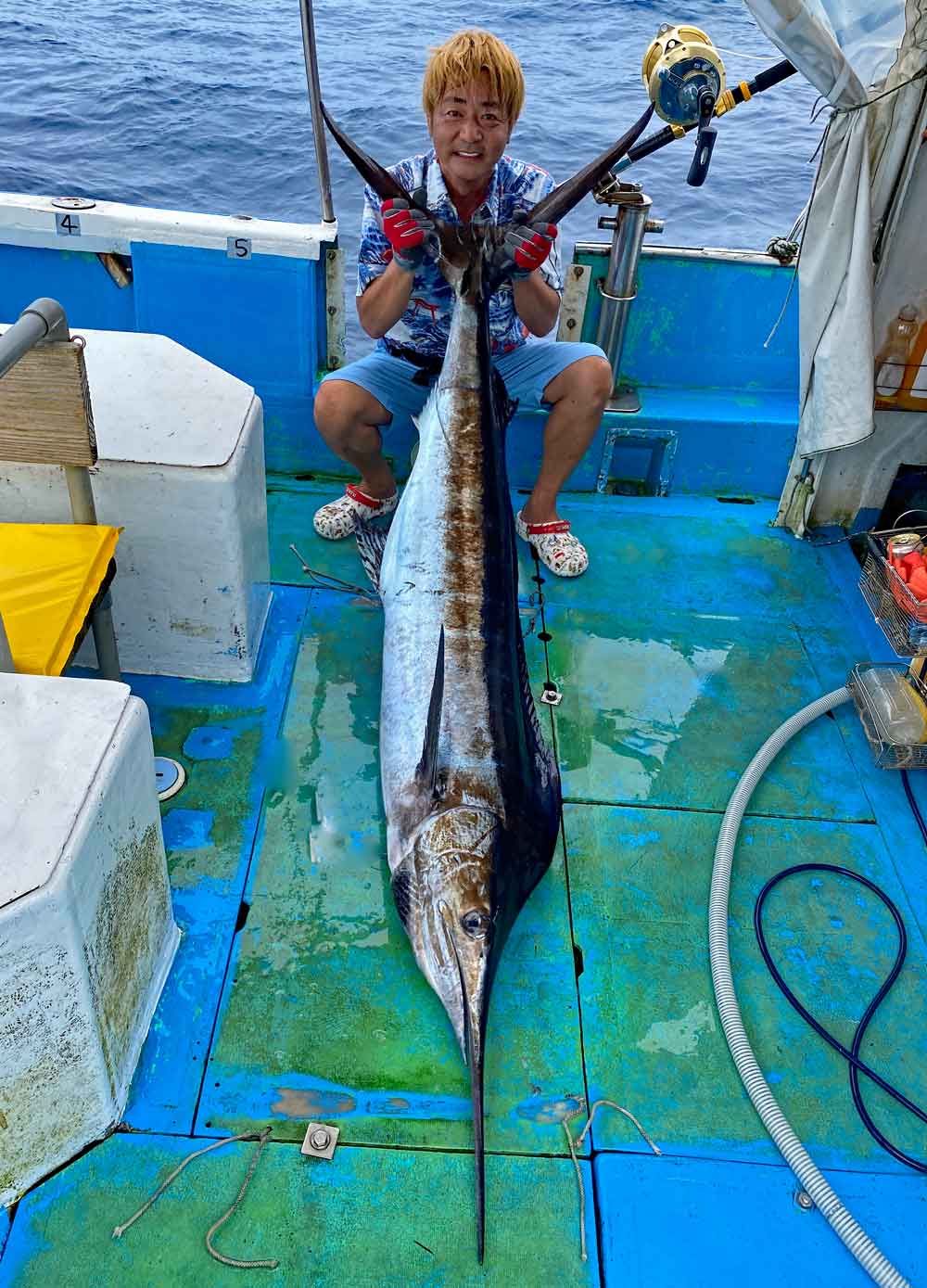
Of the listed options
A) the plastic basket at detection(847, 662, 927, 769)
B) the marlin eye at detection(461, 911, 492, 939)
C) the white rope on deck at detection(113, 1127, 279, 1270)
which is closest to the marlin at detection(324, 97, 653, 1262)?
the marlin eye at detection(461, 911, 492, 939)

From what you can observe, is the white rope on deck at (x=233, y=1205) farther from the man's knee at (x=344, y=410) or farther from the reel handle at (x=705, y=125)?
the reel handle at (x=705, y=125)

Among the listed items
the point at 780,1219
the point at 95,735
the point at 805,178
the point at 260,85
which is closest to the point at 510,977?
the point at 780,1219

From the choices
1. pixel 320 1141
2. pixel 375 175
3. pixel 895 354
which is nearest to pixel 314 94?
pixel 375 175

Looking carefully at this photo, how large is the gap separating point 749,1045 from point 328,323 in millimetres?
2911

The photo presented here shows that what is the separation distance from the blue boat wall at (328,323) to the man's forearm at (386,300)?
60cm

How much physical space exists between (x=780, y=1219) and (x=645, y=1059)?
36 centimetres

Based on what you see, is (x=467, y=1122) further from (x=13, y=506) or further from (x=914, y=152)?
(x=914, y=152)

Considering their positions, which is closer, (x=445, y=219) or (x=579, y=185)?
(x=579, y=185)

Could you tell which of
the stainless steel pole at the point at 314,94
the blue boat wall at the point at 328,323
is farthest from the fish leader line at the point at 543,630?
the stainless steel pole at the point at 314,94

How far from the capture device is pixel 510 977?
6.88 feet

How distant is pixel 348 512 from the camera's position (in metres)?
3.43

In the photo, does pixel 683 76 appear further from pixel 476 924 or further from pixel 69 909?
pixel 69 909

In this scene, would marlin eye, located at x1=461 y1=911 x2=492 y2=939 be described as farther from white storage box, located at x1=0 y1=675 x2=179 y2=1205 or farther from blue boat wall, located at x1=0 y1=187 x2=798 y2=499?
blue boat wall, located at x1=0 y1=187 x2=798 y2=499

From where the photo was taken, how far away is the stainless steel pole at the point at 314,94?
2.85 m
